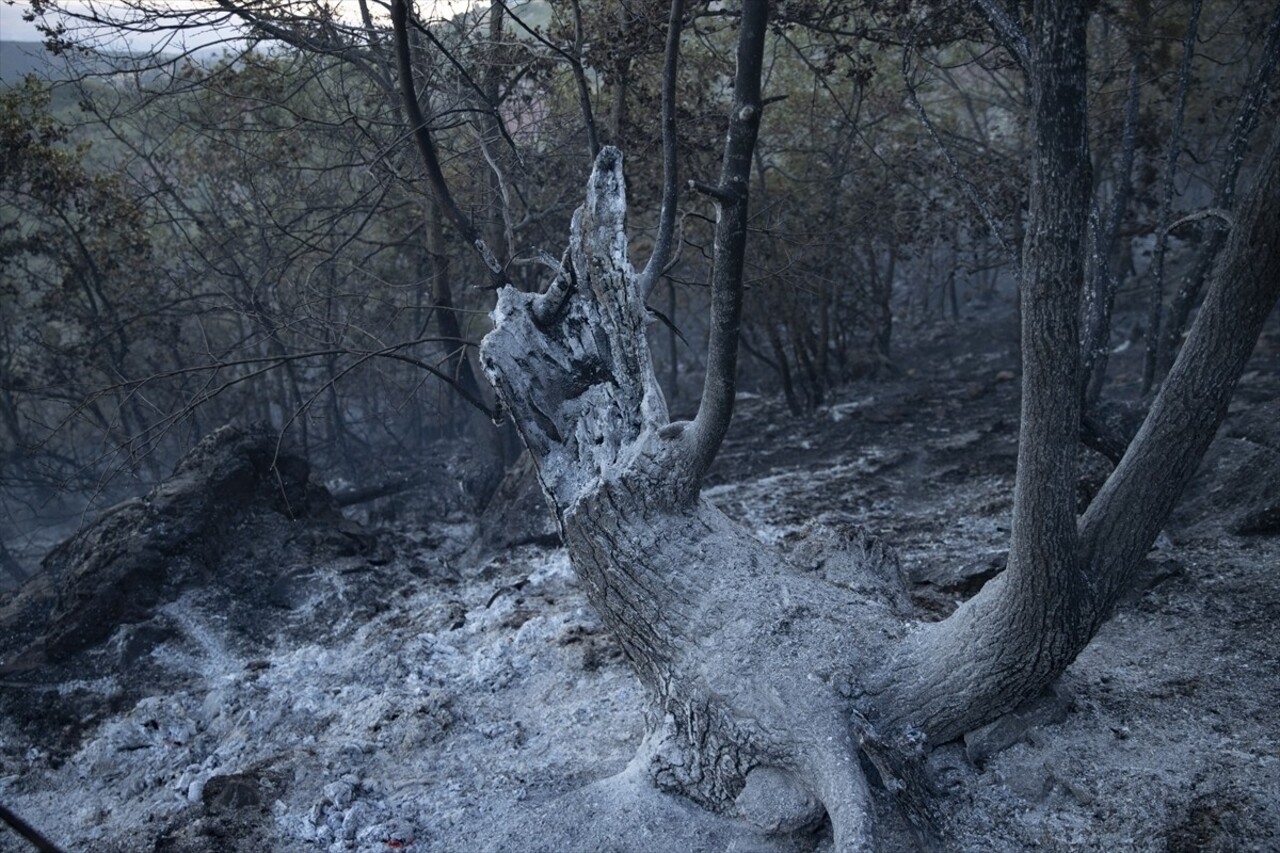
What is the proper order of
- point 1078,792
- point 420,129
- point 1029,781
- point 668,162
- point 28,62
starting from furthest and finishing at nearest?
1. point 28,62
2. point 420,129
3. point 668,162
4. point 1029,781
5. point 1078,792

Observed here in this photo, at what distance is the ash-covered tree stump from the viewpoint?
10.6 ft

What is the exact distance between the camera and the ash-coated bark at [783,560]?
2.66m

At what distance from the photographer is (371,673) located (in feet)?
16.9

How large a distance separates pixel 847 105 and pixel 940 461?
14.6 ft

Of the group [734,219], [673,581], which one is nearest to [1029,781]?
[673,581]

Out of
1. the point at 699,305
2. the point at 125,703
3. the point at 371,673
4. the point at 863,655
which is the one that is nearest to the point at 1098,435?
the point at 863,655

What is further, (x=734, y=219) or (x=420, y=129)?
(x=420, y=129)

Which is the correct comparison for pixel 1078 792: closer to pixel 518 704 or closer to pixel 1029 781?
pixel 1029 781

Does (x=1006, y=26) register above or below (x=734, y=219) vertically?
above

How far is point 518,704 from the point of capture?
15.0ft

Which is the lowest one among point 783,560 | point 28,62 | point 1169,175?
point 783,560

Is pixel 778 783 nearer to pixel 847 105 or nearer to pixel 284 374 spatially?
pixel 847 105

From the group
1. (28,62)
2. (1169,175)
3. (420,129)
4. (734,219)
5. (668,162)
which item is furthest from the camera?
(28,62)

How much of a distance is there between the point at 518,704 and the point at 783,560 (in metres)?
1.63
